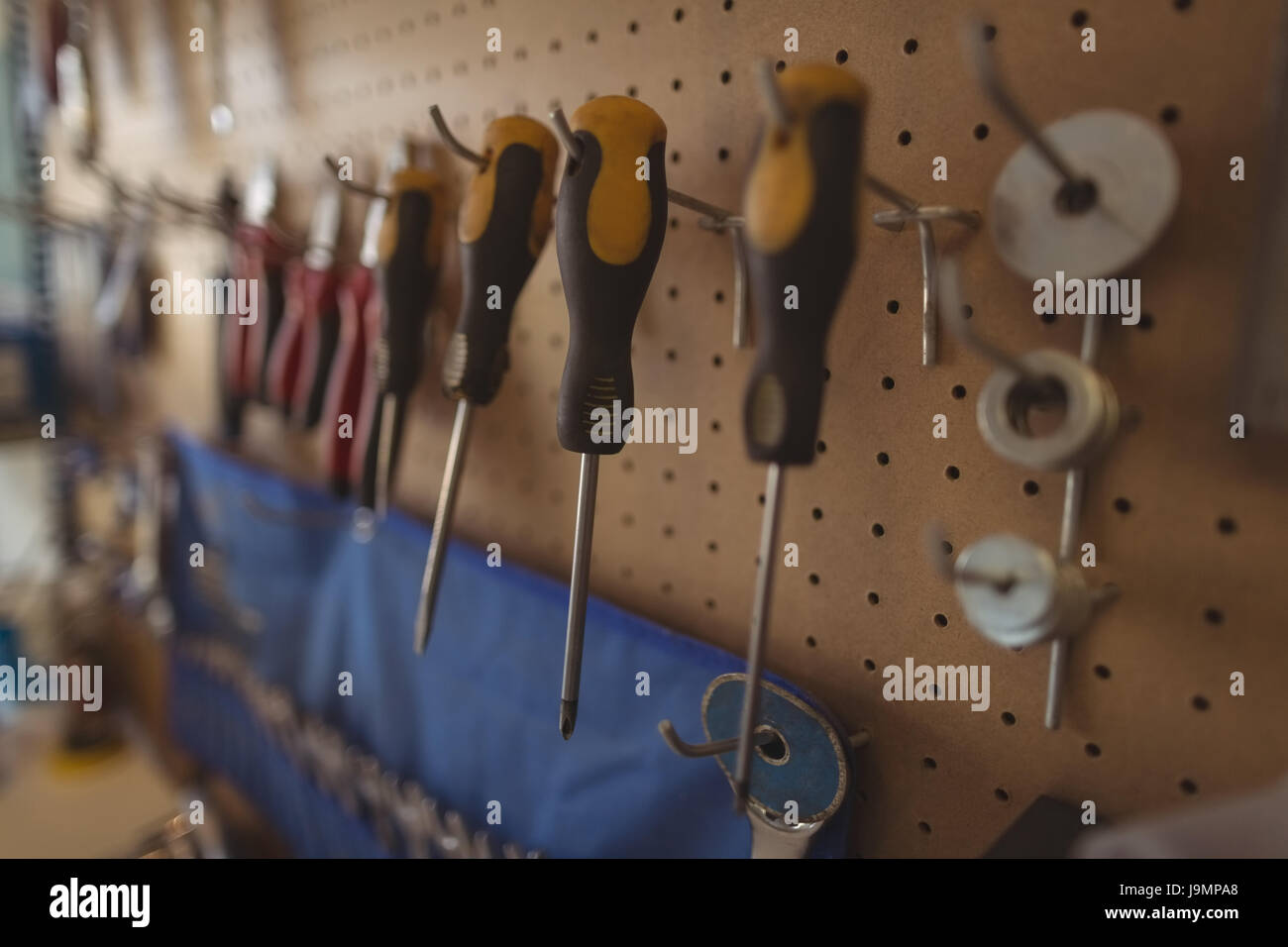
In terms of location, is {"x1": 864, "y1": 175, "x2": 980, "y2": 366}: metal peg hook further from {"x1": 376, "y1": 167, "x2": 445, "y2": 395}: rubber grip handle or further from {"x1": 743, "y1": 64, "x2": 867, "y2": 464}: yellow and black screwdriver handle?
{"x1": 376, "y1": 167, "x2": 445, "y2": 395}: rubber grip handle

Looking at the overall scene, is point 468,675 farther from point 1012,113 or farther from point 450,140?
point 1012,113

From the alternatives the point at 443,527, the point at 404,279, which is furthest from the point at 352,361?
the point at 443,527

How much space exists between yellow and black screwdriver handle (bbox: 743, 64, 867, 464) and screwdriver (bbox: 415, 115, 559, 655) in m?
0.20

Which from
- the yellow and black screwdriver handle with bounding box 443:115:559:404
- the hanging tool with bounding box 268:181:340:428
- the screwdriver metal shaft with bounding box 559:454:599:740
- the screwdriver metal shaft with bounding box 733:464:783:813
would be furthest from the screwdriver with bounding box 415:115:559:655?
the hanging tool with bounding box 268:181:340:428

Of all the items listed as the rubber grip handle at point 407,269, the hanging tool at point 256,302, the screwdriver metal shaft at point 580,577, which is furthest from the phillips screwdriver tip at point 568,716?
the hanging tool at point 256,302

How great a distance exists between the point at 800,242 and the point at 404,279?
398 millimetres

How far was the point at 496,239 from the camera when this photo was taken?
48 cm

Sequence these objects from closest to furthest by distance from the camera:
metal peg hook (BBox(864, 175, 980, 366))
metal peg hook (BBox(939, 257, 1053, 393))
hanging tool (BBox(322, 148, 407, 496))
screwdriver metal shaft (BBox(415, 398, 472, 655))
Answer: metal peg hook (BBox(939, 257, 1053, 393)) → metal peg hook (BBox(864, 175, 980, 366)) → screwdriver metal shaft (BBox(415, 398, 472, 655)) → hanging tool (BBox(322, 148, 407, 496))

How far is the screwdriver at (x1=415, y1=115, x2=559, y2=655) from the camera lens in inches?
18.7

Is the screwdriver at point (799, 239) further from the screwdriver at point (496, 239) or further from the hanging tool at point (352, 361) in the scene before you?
the hanging tool at point (352, 361)

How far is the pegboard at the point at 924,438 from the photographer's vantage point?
14.3 inches

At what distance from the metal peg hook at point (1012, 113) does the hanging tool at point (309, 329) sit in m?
0.65
